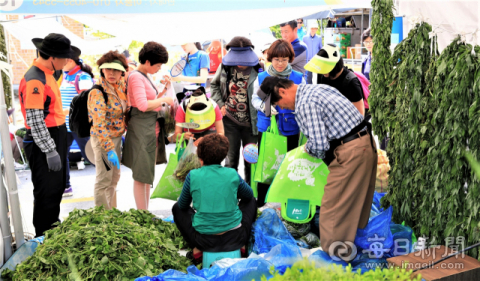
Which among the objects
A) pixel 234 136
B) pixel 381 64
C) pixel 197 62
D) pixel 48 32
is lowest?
pixel 234 136

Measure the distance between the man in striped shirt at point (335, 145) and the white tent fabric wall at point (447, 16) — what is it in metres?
0.84

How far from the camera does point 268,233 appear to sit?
149 inches

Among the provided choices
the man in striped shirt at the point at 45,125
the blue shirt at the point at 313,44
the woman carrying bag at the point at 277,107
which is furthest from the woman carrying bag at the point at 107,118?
the blue shirt at the point at 313,44

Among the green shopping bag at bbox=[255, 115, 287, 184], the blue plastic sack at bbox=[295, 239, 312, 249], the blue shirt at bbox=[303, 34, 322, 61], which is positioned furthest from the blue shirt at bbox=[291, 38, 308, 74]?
the blue shirt at bbox=[303, 34, 322, 61]

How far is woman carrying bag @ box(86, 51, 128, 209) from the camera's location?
4.12 m

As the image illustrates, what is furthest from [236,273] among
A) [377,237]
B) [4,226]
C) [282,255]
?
[4,226]

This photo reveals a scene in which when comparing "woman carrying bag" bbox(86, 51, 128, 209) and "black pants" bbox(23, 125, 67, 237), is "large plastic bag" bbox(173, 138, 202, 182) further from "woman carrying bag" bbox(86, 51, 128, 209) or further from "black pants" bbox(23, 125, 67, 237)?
"black pants" bbox(23, 125, 67, 237)

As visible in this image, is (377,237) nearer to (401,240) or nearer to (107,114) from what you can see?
(401,240)

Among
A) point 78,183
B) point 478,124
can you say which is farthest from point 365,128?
point 78,183

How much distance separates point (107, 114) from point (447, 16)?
3.04 meters

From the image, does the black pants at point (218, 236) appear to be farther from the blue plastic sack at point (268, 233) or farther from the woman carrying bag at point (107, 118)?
the woman carrying bag at point (107, 118)

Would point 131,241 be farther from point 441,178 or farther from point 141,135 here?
point 441,178

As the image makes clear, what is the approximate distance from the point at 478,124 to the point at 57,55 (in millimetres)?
3405

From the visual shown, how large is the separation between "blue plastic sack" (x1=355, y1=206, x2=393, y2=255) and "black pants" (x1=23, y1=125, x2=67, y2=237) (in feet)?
8.90
